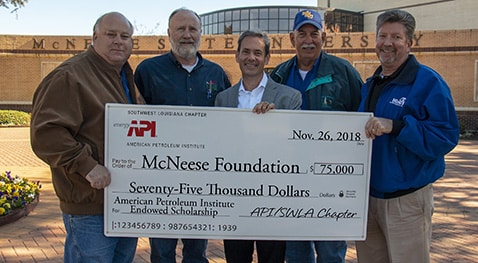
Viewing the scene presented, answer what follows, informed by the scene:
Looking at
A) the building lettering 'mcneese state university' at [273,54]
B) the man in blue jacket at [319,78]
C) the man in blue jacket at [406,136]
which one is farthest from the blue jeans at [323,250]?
the building lettering 'mcneese state university' at [273,54]

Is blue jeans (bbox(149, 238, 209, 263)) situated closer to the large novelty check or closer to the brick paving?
the large novelty check

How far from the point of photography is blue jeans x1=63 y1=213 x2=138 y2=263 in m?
2.74

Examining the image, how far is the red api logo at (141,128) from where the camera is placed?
294cm

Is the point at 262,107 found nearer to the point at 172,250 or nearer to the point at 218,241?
the point at 172,250

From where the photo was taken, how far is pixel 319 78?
343 centimetres

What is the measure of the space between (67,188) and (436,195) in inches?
275

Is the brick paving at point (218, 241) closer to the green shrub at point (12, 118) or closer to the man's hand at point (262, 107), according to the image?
the man's hand at point (262, 107)

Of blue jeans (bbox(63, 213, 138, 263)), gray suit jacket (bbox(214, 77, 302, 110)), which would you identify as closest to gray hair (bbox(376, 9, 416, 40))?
gray suit jacket (bbox(214, 77, 302, 110))

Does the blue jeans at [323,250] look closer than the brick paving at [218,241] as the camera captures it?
Yes

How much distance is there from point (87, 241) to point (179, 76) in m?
1.52

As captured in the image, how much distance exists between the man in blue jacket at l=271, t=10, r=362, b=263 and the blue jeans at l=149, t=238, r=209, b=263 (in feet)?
3.43

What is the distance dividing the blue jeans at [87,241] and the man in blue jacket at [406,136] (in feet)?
6.33

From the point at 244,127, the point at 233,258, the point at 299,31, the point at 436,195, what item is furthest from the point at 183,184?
the point at 436,195

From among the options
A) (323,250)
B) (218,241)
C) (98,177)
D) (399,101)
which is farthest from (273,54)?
(98,177)
